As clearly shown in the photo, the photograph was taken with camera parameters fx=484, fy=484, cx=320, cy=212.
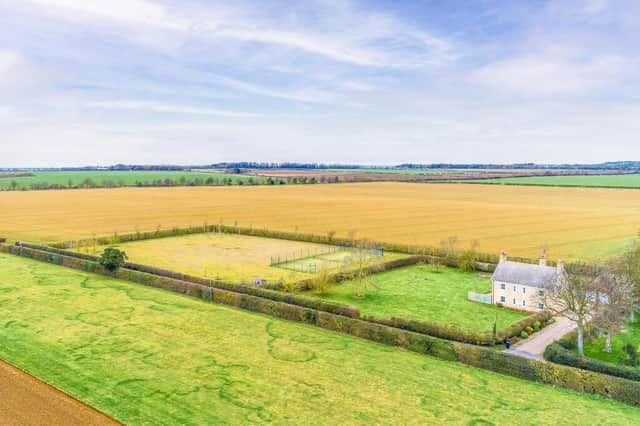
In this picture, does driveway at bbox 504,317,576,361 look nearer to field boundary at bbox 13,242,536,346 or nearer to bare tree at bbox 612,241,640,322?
field boundary at bbox 13,242,536,346

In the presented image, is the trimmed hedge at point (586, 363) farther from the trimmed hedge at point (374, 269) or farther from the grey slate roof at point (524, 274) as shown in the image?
the trimmed hedge at point (374, 269)

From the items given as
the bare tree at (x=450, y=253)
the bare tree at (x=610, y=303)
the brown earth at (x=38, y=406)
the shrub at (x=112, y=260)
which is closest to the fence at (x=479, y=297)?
the bare tree at (x=610, y=303)

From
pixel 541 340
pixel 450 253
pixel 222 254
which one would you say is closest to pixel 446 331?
pixel 541 340

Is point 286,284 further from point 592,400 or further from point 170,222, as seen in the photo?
point 170,222

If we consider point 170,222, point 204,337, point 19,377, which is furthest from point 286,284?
point 170,222

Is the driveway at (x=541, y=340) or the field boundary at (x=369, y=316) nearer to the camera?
the driveway at (x=541, y=340)

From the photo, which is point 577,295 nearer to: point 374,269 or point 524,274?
point 524,274

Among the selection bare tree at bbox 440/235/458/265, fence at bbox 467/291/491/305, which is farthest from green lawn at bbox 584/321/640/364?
bare tree at bbox 440/235/458/265
